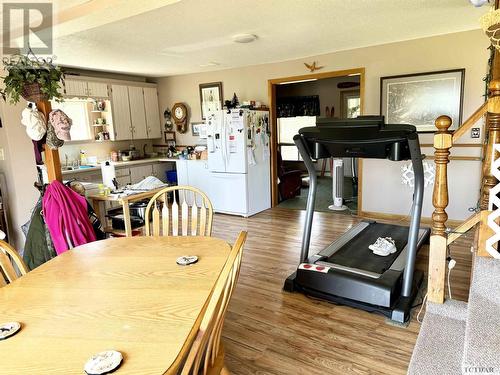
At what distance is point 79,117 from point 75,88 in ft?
2.12

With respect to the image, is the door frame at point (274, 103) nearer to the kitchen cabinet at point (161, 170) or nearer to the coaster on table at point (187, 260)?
the kitchen cabinet at point (161, 170)

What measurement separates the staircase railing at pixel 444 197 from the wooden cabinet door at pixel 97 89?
5.44 meters

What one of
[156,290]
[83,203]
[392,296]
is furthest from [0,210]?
[392,296]

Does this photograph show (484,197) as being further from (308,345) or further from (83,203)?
(83,203)

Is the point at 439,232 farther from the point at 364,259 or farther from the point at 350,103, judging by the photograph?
the point at 350,103

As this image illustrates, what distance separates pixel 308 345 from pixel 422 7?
3.14 m

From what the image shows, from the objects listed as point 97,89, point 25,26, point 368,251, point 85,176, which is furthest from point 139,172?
point 368,251

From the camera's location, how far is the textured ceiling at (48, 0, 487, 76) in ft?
9.47

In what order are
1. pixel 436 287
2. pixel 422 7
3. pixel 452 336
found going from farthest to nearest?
pixel 422 7 → pixel 436 287 → pixel 452 336

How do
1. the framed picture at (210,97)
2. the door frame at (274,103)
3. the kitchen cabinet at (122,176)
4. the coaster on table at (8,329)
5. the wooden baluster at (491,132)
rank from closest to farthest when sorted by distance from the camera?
the coaster on table at (8,329), the wooden baluster at (491,132), the door frame at (274,103), the kitchen cabinet at (122,176), the framed picture at (210,97)

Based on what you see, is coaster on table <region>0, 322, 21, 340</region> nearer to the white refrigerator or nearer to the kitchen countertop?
the white refrigerator

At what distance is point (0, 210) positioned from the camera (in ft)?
10.6

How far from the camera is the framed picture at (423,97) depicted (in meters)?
4.20

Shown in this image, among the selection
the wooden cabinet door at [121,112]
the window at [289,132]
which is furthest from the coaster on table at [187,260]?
the window at [289,132]
